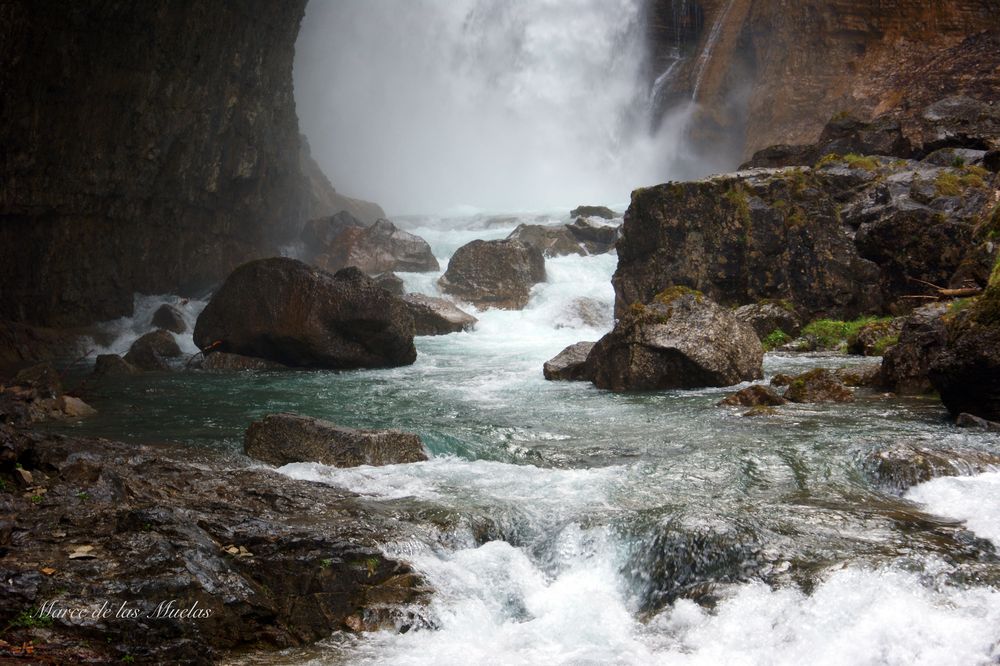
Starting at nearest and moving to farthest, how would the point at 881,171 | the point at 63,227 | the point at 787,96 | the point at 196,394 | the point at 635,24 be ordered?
the point at 196,394 → the point at 881,171 → the point at 63,227 → the point at 787,96 → the point at 635,24

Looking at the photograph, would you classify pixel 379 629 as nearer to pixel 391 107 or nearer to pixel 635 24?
pixel 635 24

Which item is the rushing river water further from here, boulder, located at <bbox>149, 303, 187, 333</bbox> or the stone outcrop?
boulder, located at <bbox>149, 303, 187, 333</bbox>

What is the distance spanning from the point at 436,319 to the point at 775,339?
976 cm

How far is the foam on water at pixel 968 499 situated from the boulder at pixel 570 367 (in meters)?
7.53

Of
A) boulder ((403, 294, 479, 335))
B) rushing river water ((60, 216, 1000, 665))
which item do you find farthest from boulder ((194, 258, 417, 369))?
rushing river water ((60, 216, 1000, 665))

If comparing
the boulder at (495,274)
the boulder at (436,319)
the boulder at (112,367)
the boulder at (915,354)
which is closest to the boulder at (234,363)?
the boulder at (112,367)

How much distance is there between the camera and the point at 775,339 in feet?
51.4

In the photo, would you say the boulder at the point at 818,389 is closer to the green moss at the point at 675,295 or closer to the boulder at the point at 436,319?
the green moss at the point at 675,295

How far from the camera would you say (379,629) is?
16.7 feet

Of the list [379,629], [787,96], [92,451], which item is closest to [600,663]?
[379,629]

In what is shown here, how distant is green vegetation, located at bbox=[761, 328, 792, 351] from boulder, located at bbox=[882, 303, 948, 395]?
15.1ft

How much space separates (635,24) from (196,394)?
38795mm

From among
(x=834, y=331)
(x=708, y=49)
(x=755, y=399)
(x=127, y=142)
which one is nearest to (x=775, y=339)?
(x=834, y=331)

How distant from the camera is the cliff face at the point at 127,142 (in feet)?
56.0
